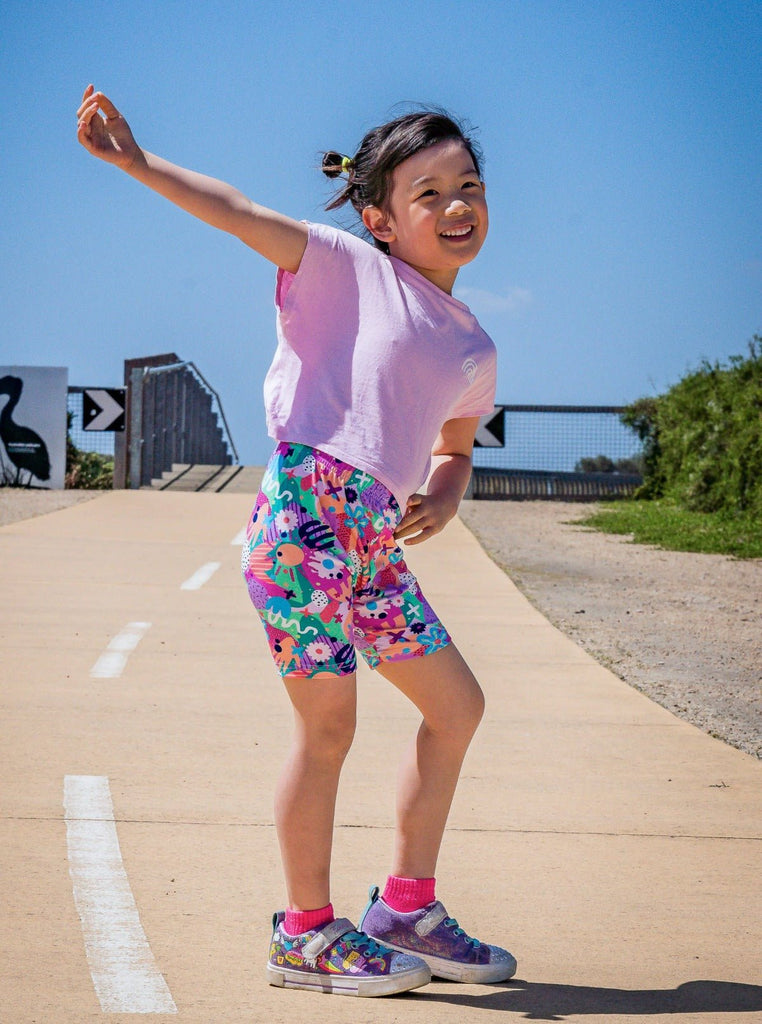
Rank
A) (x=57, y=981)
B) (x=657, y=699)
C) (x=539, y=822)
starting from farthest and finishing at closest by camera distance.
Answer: (x=657, y=699) < (x=539, y=822) < (x=57, y=981)

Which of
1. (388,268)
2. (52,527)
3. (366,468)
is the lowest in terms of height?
(52,527)

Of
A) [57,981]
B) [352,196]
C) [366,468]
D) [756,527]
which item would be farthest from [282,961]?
[756,527]

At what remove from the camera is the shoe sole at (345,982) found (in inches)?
106

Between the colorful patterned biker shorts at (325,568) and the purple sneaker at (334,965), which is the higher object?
the colorful patterned biker shorts at (325,568)

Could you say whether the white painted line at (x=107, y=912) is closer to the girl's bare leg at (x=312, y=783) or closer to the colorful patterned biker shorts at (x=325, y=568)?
the girl's bare leg at (x=312, y=783)

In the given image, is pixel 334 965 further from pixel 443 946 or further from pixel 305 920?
pixel 443 946

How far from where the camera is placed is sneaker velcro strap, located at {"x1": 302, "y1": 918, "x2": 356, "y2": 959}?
2.72m

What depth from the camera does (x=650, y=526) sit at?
1441 centimetres

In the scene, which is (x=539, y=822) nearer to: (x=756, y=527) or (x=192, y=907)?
(x=192, y=907)

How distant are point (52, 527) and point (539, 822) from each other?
342 inches

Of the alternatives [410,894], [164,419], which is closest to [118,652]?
A: [410,894]

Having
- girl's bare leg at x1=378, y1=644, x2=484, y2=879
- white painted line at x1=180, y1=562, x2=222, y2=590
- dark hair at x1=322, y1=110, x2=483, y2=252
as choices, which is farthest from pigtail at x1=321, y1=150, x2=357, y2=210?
white painted line at x1=180, y1=562, x2=222, y2=590

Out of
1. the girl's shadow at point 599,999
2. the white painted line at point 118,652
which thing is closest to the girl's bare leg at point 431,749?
the girl's shadow at point 599,999

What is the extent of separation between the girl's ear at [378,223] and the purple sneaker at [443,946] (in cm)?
152
